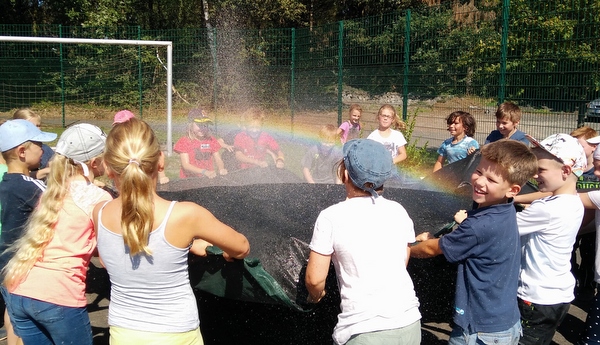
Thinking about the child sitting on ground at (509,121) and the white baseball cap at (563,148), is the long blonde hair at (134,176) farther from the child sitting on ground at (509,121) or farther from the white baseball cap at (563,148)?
the child sitting on ground at (509,121)

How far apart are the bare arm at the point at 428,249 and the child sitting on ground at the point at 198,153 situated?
154 inches

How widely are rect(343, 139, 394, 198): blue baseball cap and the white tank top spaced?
688mm

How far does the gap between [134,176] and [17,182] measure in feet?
3.64

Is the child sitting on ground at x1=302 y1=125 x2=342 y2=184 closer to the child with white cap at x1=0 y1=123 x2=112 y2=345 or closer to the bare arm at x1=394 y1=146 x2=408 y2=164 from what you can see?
the bare arm at x1=394 y1=146 x2=408 y2=164

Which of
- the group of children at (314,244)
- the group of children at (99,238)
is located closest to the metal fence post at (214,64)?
the group of children at (99,238)

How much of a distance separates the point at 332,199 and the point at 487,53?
3.54 m

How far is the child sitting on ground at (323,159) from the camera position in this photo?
6.50 metres

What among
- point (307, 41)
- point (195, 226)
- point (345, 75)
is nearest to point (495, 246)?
point (195, 226)

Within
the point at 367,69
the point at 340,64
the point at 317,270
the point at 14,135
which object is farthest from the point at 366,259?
the point at 340,64

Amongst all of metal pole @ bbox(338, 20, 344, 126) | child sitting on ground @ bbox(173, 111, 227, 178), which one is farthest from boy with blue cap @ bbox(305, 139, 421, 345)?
metal pole @ bbox(338, 20, 344, 126)

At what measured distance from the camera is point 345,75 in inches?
419

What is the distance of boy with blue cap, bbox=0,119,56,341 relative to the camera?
110 inches

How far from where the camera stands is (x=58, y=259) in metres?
2.47

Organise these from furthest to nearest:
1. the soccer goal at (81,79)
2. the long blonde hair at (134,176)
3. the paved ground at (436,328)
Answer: the soccer goal at (81,79) < the paved ground at (436,328) < the long blonde hair at (134,176)
